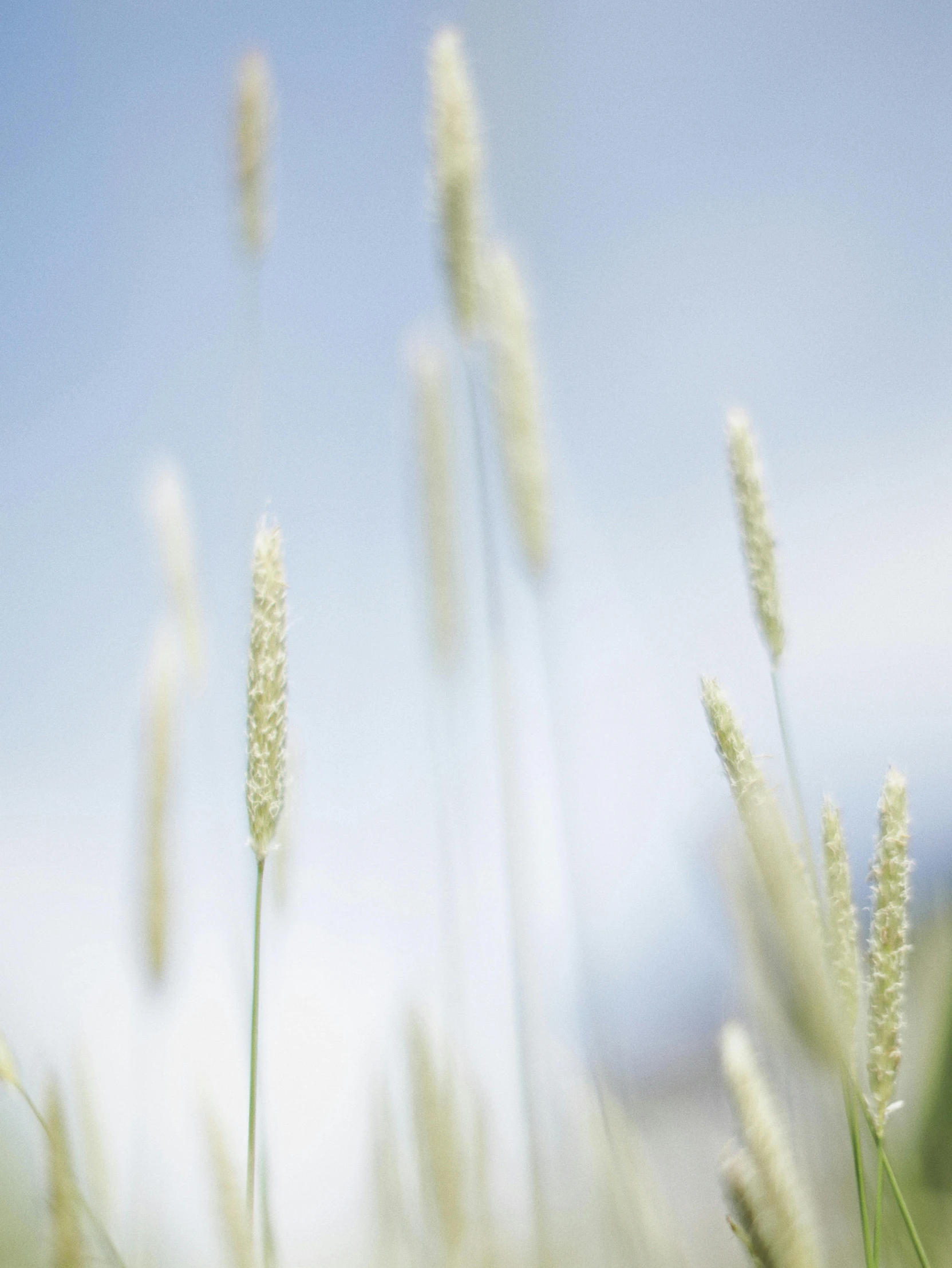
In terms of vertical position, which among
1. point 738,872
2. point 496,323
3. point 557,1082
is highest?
point 496,323

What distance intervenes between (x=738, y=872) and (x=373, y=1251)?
1.14 metres

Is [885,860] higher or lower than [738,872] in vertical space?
lower

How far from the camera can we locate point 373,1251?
6.14 ft

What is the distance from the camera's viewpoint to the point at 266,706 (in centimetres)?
88

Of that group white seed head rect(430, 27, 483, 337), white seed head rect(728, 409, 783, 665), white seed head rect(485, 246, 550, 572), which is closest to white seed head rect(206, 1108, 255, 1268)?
white seed head rect(728, 409, 783, 665)

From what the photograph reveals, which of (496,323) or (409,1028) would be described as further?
(496,323)

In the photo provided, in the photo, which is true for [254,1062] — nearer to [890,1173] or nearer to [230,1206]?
[230,1206]

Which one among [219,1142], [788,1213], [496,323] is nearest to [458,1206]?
[219,1142]

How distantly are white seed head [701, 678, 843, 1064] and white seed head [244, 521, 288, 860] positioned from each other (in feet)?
1.30

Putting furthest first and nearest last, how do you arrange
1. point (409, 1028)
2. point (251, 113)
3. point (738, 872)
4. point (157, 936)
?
point (251, 113), point (157, 936), point (738, 872), point (409, 1028)

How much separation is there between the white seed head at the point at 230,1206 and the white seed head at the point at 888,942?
493mm

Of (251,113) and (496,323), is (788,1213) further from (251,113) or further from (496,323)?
(251,113)

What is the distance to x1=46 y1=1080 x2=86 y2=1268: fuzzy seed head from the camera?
740mm

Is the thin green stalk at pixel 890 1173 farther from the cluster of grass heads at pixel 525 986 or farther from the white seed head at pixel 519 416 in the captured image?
the white seed head at pixel 519 416
